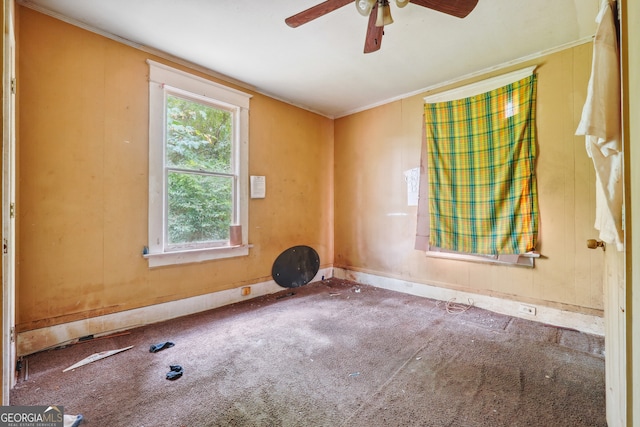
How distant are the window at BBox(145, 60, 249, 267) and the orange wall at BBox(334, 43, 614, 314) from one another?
1.71 metres

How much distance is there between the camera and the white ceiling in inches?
80.6

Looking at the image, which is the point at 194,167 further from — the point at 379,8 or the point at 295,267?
Answer: the point at 379,8

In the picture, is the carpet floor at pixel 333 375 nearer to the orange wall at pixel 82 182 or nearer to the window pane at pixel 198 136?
the orange wall at pixel 82 182

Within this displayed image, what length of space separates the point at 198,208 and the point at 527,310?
3.60 metres

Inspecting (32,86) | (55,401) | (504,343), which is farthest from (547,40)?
(55,401)

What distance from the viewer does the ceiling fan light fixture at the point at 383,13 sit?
172 centimetres

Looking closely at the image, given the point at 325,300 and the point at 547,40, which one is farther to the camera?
the point at 325,300

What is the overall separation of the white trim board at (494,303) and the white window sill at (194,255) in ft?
6.10

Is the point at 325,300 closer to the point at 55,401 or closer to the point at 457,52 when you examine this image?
the point at 55,401

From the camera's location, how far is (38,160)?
2.04 metres

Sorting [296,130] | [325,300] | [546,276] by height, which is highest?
[296,130]

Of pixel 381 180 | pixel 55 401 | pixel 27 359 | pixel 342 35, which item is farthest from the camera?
pixel 381 180

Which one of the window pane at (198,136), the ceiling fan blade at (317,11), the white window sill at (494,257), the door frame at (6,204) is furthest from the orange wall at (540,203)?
the door frame at (6,204)

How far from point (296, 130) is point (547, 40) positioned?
9.45ft
